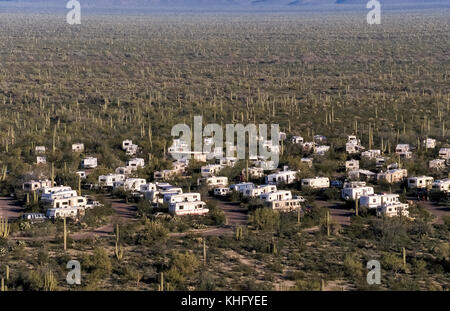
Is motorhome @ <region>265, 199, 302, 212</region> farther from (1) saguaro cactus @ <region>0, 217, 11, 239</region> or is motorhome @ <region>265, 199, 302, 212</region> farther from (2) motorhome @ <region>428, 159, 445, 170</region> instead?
(2) motorhome @ <region>428, 159, 445, 170</region>

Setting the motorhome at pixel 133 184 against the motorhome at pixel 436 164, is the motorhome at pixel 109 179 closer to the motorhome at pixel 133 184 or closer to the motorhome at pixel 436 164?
the motorhome at pixel 133 184

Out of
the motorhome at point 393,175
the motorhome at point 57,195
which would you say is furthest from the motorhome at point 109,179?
the motorhome at point 393,175

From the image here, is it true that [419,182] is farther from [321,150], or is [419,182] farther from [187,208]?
[187,208]

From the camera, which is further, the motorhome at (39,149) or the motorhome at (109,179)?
the motorhome at (39,149)

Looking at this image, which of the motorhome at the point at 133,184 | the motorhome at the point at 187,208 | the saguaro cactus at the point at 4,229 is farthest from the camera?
the motorhome at the point at 133,184

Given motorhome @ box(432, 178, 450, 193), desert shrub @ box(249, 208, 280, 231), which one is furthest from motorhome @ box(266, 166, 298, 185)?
desert shrub @ box(249, 208, 280, 231)

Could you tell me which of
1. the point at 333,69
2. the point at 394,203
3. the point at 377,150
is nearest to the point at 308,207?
the point at 394,203

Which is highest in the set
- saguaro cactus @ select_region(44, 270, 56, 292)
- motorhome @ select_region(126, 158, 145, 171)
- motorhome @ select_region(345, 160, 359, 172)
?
motorhome @ select_region(126, 158, 145, 171)

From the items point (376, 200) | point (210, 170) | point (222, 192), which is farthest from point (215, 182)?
point (376, 200)

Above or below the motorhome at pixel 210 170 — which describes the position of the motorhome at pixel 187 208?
below

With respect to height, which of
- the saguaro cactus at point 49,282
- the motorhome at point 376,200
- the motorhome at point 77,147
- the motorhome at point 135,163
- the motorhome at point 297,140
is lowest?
the saguaro cactus at point 49,282
